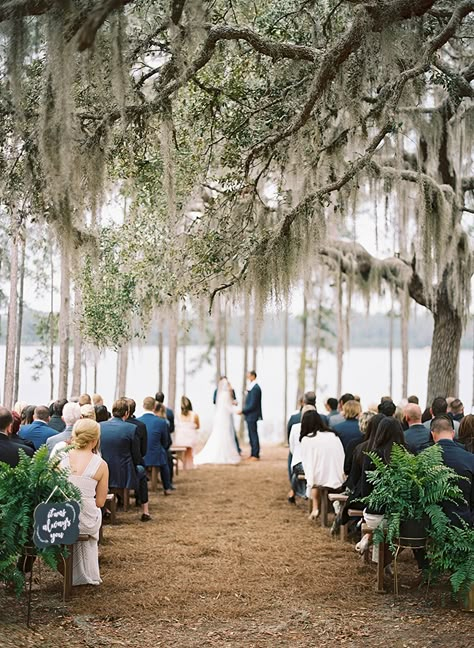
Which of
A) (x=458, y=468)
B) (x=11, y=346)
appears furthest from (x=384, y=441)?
(x=11, y=346)

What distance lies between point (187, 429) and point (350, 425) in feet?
15.3

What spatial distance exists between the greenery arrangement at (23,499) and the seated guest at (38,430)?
7.55ft

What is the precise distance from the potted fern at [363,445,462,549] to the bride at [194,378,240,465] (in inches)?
367

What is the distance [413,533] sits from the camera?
17.8ft

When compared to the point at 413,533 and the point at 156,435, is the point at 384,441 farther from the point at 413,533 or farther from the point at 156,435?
the point at 156,435

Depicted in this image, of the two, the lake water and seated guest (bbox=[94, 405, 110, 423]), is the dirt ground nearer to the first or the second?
seated guest (bbox=[94, 405, 110, 423])

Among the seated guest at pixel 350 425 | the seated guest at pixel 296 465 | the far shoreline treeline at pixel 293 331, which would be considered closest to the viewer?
the seated guest at pixel 350 425

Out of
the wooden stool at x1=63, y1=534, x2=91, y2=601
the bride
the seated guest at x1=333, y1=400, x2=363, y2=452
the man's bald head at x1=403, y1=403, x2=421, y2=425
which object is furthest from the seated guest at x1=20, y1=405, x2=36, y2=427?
the bride

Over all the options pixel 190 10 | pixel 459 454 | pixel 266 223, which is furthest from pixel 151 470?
pixel 190 10

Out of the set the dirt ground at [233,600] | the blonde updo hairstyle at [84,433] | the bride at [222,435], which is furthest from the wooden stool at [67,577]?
the bride at [222,435]

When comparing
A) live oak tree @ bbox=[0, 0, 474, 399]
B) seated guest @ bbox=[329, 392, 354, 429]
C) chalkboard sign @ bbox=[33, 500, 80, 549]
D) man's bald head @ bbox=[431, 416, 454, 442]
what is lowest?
chalkboard sign @ bbox=[33, 500, 80, 549]

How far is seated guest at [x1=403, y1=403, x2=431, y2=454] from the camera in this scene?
688cm

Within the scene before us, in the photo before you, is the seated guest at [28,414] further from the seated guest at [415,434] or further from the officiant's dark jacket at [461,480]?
the officiant's dark jacket at [461,480]

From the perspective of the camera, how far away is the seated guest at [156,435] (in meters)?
9.87
